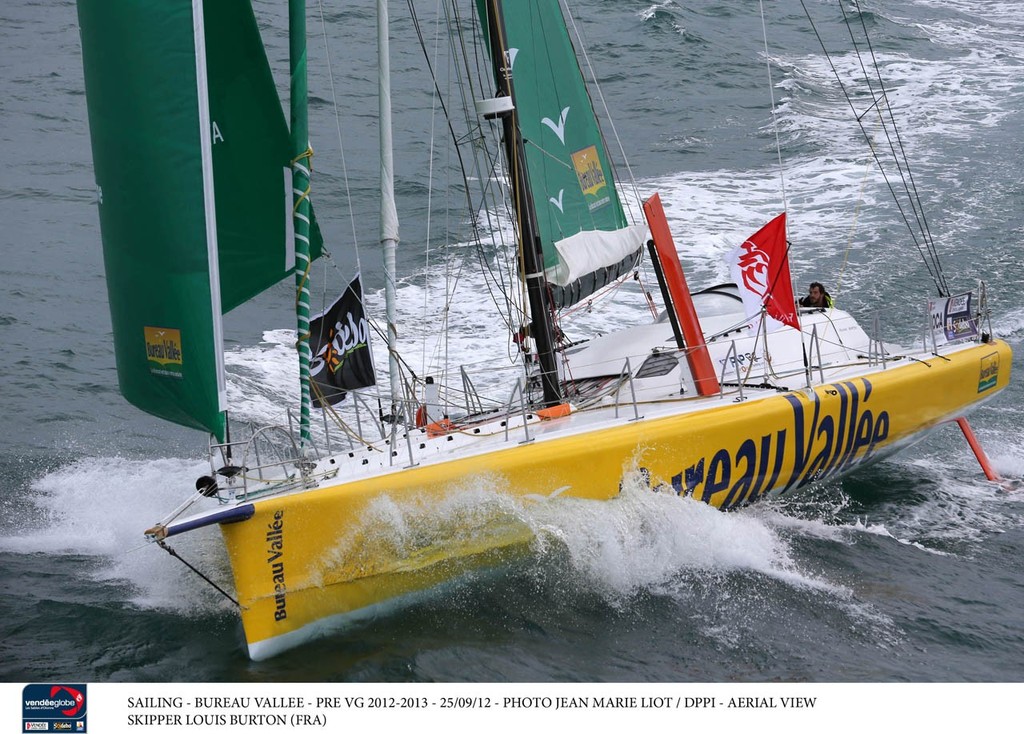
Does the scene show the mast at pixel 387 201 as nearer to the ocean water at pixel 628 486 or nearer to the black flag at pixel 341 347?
the black flag at pixel 341 347

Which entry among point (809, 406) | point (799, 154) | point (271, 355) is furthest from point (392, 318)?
point (799, 154)

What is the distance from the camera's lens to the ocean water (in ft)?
22.6

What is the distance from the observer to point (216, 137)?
7.21 metres

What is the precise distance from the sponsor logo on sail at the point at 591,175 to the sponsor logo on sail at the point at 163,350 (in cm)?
430

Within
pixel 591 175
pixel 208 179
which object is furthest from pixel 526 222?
pixel 208 179

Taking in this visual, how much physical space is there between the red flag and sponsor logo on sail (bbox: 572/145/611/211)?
1.65 metres

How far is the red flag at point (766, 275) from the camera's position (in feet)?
28.7

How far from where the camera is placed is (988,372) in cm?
1127

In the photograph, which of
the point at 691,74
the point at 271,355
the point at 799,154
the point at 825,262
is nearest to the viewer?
the point at 271,355

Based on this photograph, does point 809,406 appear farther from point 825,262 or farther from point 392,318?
point 825,262

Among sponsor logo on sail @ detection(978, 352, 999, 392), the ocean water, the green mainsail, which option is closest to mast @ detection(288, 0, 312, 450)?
the green mainsail

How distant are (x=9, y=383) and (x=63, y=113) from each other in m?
9.56
